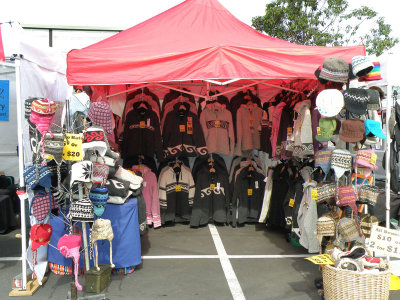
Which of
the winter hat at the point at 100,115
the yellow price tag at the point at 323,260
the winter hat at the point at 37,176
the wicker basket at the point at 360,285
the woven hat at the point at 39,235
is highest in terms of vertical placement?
the winter hat at the point at 100,115

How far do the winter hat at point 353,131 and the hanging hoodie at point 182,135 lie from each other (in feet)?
8.66

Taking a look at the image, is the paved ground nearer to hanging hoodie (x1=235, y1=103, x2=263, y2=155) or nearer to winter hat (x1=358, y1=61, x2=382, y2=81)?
hanging hoodie (x1=235, y1=103, x2=263, y2=155)

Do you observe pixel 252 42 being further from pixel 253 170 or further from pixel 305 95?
pixel 253 170

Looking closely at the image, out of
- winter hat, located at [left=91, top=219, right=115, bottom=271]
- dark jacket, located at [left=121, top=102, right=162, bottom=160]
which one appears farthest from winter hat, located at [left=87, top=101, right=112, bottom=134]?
dark jacket, located at [left=121, top=102, right=162, bottom=160]

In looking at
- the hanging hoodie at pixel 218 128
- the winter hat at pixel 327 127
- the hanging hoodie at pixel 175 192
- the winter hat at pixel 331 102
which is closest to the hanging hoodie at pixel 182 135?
the hanging hoodie at pixel 218 128

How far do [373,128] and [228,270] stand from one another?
1958mm

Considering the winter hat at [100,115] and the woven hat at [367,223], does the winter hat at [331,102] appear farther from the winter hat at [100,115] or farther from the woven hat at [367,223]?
the winter hat at [100,115]

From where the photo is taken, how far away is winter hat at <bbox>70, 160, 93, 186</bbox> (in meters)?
3.07

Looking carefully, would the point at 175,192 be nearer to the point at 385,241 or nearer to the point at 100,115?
the point at 100,115

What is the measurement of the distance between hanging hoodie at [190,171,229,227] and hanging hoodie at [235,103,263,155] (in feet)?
1.68

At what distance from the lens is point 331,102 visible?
10.5 feet

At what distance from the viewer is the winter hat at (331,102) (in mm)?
3205

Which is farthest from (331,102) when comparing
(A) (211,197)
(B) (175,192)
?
(B) (175,192)

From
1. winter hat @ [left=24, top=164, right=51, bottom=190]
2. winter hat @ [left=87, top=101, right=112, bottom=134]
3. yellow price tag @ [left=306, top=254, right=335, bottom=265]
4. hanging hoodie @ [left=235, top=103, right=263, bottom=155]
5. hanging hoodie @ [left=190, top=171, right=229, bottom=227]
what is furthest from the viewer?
hanging hoodie @ [left=235, top=103, right=263, bottom=155]
